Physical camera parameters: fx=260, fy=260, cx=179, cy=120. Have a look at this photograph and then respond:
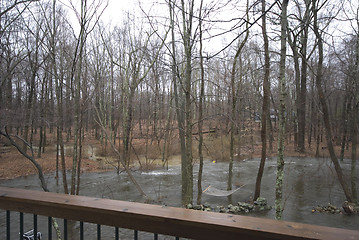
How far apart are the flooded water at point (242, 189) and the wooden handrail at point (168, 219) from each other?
17.7 ft

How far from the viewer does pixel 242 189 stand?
34.6 feet

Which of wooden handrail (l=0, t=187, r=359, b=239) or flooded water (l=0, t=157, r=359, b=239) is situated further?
flooded water (l=0, t=157, r=359, b=239)

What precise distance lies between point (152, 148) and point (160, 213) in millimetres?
17313

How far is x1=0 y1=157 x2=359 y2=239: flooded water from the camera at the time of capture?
7.52 m

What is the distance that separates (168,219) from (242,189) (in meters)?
9.93

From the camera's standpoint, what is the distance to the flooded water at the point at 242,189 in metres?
7.52

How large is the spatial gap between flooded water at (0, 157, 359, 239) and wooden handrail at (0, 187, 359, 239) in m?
5.41

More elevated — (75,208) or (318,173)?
(75,208)

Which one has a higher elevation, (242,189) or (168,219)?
(168,219)

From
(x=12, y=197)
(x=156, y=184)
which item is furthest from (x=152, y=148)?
(x=12, y=197)

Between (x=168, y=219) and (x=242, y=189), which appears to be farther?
(x=242, y=189)

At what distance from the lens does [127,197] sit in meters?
9.59

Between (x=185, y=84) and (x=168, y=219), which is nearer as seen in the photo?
(x=168, y=219)

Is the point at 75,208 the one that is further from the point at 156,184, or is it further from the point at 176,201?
the point at 156,184
